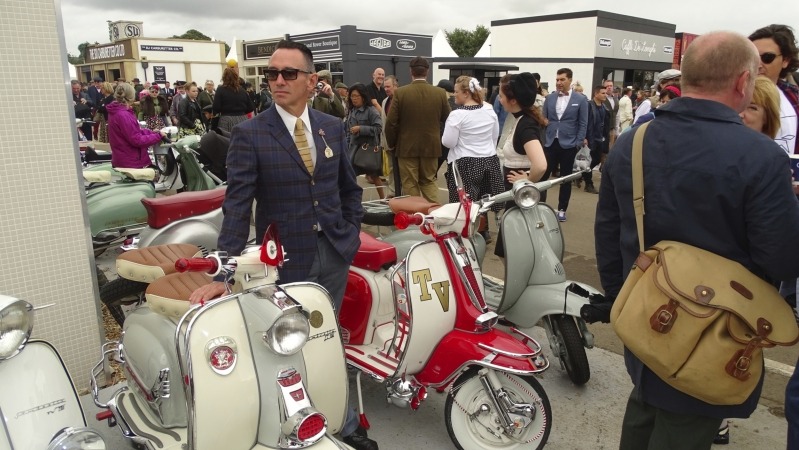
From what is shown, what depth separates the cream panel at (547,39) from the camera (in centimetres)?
2717

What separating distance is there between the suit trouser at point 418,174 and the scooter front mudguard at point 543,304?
3094 mm

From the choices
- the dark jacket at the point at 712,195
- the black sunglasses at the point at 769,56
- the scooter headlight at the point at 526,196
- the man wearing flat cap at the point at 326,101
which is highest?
the black sunglasses at the point at 769,56

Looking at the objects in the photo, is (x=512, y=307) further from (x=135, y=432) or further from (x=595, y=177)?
(x=595, y=177)

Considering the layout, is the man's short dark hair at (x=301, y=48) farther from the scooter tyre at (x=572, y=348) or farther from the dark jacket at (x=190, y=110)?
the dark jacket at (x=190, y=110)

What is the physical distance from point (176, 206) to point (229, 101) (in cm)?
381

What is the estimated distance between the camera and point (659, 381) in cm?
174

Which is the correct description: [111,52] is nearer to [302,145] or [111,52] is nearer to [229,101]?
[229,101]

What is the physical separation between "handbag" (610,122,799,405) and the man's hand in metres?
1.38

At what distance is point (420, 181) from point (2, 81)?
13.8ft

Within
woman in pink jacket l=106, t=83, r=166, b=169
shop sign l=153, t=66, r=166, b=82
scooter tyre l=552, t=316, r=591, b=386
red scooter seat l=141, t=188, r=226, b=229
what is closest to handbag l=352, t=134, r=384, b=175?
woman in pink jacket l=106, t=83, r=166, b=169

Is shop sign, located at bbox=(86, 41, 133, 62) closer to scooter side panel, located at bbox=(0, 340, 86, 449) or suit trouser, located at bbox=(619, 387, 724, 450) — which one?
scooter side panel, located at bbox=(0, 340, 86, 449)

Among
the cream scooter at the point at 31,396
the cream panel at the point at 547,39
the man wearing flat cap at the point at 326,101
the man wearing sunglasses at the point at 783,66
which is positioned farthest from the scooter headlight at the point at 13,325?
the cream panel at the point at 547,39

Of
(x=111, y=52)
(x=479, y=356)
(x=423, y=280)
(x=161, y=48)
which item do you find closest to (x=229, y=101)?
(x=423, y=280)

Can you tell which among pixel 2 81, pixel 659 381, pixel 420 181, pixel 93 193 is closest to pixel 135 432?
pixel 2 81
